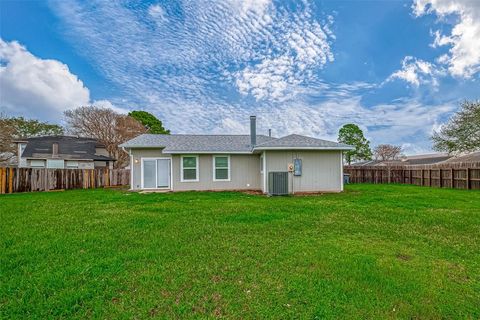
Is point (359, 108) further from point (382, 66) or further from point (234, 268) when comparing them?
point (234, 268)

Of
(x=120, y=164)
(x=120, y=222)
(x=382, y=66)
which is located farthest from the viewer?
(x=120, y=164)

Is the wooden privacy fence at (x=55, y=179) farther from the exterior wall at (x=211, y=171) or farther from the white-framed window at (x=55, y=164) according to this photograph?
the white-framed window at (x=55, y=164)

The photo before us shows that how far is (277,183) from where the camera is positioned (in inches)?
437

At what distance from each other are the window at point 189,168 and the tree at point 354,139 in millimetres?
22498

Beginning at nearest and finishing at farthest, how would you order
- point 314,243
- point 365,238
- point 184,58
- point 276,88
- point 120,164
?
point 314,243 → point 365,238 → point 184,58 → point 276,88 → point 120,164

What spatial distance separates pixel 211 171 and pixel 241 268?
1041 centimetres

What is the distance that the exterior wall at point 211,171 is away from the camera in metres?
13.5

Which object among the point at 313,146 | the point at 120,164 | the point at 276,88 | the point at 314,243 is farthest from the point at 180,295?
the point at 120,164

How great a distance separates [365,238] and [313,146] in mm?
7388

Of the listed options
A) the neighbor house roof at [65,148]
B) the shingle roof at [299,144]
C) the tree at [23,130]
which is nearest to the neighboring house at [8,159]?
the tree at [23,130]

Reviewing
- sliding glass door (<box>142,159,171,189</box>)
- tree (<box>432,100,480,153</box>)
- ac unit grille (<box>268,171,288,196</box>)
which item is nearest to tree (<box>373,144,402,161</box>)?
tree (<box>432,100,480,153</box>)

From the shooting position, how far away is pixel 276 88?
16469 millimetres

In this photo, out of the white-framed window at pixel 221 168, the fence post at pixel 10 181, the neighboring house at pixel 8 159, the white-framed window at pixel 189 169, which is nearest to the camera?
the fence post at pixel 10 181

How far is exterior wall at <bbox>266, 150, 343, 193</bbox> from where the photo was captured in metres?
12.0
